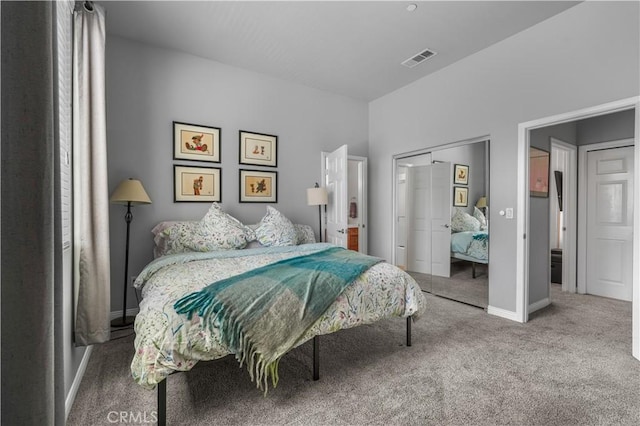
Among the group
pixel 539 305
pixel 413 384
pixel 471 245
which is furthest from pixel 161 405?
pixel 539 305

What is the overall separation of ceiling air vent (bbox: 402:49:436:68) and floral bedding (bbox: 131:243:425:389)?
2605 millimetres

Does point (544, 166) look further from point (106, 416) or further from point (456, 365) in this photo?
point (106, 416)

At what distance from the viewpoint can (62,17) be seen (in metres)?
1.85

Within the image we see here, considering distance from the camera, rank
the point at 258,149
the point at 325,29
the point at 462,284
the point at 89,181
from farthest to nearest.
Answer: the point at 258,149 < the point at 462,284 < the point at 325,29 < the point at 89,181

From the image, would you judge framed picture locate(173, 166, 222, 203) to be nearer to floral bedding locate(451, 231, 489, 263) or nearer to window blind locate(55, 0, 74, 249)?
window blind locate(55, 0, 74, 249)

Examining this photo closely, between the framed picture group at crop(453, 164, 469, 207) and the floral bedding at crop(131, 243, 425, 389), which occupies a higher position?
the framed picture group at crop(453, 164, 469, 207)

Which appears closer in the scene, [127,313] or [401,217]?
[127,313]

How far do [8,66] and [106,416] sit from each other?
1907 millimetres

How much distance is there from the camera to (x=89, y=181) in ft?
7.66

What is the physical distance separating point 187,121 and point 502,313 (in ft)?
14.1

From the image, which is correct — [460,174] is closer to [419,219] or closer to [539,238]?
[419,219]

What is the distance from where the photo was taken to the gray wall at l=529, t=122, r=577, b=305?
11.2 ft

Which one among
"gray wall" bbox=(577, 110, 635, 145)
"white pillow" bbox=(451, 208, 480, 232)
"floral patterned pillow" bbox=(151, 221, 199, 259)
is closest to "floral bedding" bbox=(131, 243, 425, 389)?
"floral patterned pillow" bbox=(151, 221, 199, 259)

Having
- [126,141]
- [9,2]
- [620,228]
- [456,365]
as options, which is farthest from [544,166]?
[126,141]
